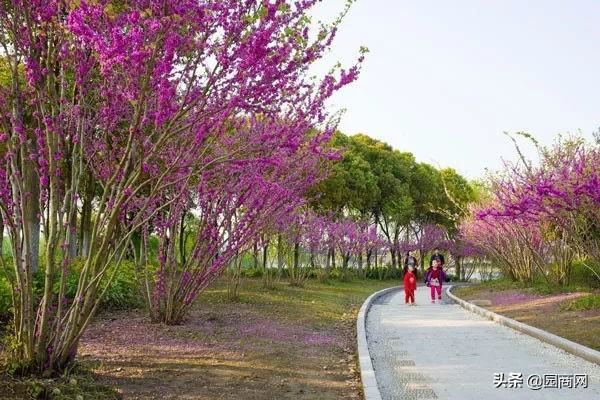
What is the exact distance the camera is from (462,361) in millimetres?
7676

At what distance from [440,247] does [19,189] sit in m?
44.6

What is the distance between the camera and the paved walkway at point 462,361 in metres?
5.95

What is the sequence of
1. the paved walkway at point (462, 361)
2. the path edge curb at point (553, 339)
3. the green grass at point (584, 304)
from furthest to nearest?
the green grass at point (584, 304) → the path edge curb at point (553, 339) → the paved walkway at point (462, 361)

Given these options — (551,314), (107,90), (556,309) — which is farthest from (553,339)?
(107,90)

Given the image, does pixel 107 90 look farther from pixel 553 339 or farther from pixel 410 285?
pixel 410 285

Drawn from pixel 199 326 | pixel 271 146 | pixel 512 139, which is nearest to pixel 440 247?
pixel 512 139

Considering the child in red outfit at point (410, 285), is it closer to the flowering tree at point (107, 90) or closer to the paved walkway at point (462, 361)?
the paved walkway at point (462, 361)

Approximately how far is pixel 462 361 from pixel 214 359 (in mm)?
3179

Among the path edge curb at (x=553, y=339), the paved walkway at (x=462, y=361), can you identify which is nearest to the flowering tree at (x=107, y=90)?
the paved walkway at (x=462, y=361)

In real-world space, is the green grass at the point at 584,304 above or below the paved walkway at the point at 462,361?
above

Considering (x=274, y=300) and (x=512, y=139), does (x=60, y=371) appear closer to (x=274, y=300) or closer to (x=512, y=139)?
(x=274, y=300)

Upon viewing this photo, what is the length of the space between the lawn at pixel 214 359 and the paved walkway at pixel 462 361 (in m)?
0.50

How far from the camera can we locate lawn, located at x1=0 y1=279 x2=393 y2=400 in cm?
575

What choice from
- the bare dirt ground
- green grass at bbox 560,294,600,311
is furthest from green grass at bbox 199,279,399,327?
green grass at bbox 560,294,600,311
